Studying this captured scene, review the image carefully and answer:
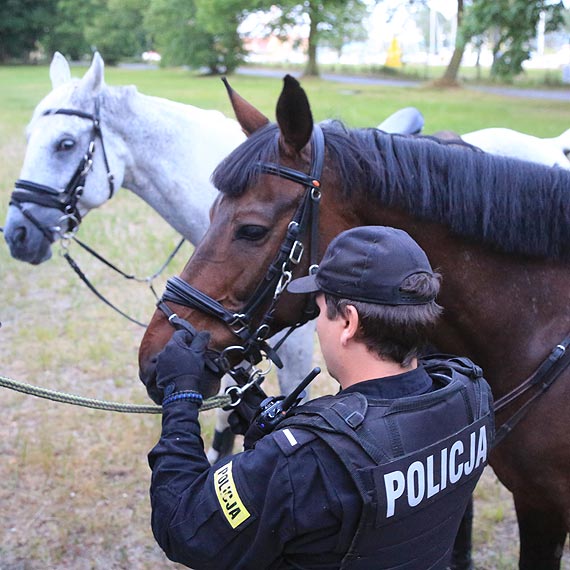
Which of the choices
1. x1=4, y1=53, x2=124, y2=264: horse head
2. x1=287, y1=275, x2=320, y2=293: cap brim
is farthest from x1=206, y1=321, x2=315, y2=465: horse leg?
x1=287, y1=275, x2=320, y2=293: cap brim

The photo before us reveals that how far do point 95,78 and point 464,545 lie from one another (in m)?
3.13

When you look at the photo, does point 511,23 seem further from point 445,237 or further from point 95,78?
point 445,237

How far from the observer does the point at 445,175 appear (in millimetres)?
2236

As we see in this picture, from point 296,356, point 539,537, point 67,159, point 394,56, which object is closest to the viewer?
point 539,537

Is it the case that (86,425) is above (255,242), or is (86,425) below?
below

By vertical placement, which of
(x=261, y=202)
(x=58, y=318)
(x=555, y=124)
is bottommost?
(x=58, y=318)

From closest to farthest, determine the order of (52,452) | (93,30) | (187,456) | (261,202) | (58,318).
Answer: (187,456)
(261,202)
(52,452)
(58,318)
(93,30)

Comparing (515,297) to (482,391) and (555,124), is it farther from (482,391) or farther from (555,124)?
(555,124)

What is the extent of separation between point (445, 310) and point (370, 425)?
3.06 ft

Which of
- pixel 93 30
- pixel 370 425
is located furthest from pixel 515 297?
pixel 93 30

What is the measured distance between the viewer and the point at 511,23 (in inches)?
763

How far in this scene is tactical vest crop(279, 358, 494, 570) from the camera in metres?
1.43

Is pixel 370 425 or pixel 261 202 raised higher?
pixel 261 202

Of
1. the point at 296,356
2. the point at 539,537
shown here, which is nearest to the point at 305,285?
the point at 539,537
